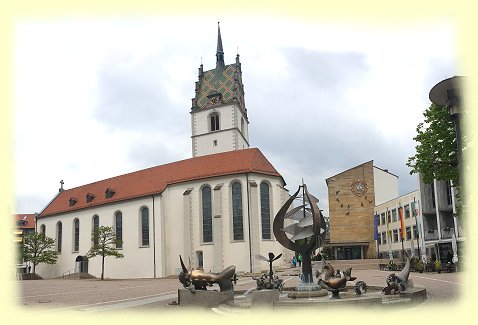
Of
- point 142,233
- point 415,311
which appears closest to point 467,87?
point 415,311

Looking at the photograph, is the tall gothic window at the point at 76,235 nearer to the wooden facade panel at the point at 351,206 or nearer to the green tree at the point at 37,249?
the green tree at the point at 37,249

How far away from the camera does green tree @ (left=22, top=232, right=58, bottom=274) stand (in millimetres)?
56131

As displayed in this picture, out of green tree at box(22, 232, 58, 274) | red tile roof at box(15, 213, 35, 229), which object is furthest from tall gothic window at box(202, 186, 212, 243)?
red tile roof at box(15, 213, 35, 229)

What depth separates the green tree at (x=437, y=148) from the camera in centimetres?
2131

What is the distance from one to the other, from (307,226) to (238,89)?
52.0m

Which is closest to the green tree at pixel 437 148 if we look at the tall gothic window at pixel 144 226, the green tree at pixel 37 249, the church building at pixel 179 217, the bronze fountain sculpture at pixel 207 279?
the bronze fountain sculpture at pixel 207 279

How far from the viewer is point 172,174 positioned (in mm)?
52719

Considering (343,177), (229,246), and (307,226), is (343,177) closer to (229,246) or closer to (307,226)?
(229,246)

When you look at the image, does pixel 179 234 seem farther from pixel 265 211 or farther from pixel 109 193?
pixel 109 193

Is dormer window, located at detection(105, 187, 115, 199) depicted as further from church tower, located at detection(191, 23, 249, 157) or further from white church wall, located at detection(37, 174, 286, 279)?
church tower, located at detection(191, 23, 249, 157)

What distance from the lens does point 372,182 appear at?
218ft

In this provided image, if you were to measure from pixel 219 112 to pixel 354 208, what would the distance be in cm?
2351

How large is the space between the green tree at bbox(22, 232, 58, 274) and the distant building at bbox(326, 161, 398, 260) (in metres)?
36.5

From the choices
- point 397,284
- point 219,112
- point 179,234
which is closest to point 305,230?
point 397,284
